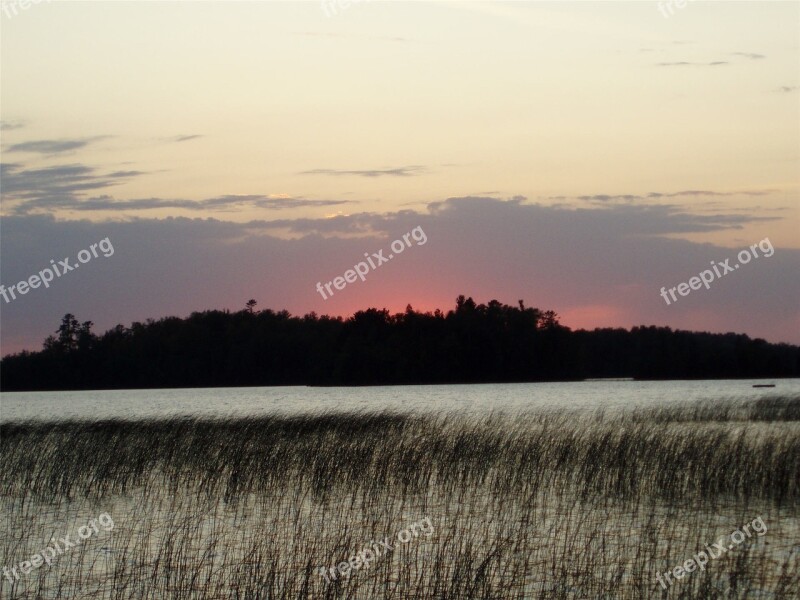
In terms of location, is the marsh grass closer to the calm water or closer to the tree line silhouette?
the calm water

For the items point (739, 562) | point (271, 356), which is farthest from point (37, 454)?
point (271, 356)

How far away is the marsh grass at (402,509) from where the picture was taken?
340 inches

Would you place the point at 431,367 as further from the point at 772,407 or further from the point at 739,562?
the point at 739,562

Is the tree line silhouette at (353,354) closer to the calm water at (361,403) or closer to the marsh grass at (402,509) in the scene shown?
the calm water at (361,403)

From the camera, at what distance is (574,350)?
10788 centimetres

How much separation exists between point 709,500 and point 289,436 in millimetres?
9263

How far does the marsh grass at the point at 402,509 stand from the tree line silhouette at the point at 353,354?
263 feet

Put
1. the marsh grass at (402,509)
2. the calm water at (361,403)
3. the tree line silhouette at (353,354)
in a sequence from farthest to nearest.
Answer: the tree line silhouette at (353,354), the calm water at (361,403), the marsh grass at (402,509)

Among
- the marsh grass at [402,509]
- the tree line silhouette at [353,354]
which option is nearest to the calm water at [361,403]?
the marsh grass at [402,509]

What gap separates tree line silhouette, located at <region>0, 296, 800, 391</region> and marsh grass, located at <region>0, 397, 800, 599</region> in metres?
80.2

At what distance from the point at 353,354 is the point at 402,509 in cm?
8721

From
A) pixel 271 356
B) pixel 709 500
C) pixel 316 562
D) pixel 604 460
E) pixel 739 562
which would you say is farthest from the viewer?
pixel 271 356

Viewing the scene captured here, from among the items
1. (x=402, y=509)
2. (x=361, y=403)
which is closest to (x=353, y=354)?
(x=361, y=403)

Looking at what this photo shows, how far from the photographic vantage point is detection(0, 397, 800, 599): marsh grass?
28.3ft
